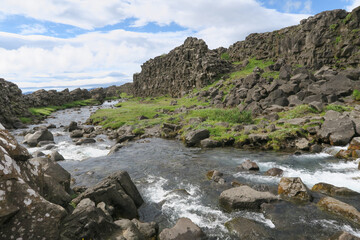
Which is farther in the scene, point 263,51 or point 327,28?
point 263,51

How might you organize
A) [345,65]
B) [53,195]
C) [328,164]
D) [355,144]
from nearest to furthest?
[53,195] → [328,164] → [355,144] → [345,65]

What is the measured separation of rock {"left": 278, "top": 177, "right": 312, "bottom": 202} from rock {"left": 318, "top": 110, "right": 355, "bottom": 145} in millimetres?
12300

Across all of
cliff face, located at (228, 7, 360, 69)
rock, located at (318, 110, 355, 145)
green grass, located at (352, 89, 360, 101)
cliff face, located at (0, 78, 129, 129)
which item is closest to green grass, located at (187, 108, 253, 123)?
rock, located at (318, 110, 355, 145)

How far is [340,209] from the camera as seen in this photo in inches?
464

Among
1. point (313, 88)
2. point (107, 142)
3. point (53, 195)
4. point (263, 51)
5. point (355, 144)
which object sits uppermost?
point (263, 51)

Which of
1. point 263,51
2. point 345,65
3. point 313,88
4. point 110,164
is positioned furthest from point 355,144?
point 263,51

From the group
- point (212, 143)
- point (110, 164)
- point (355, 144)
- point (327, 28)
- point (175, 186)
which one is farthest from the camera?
point (327, 28)

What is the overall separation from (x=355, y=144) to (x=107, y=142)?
3196cm

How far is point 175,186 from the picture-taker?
1678cm

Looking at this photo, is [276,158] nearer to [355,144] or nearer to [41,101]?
[355,144]

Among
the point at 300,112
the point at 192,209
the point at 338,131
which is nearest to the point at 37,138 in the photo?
the point at 192,209

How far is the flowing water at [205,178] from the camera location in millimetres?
11414

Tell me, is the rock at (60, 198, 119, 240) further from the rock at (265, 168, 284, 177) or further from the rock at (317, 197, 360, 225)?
the rock at (265, 168, 284, 177)

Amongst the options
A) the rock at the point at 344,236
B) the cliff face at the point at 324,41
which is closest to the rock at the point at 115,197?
the rock at the point at 344,236
